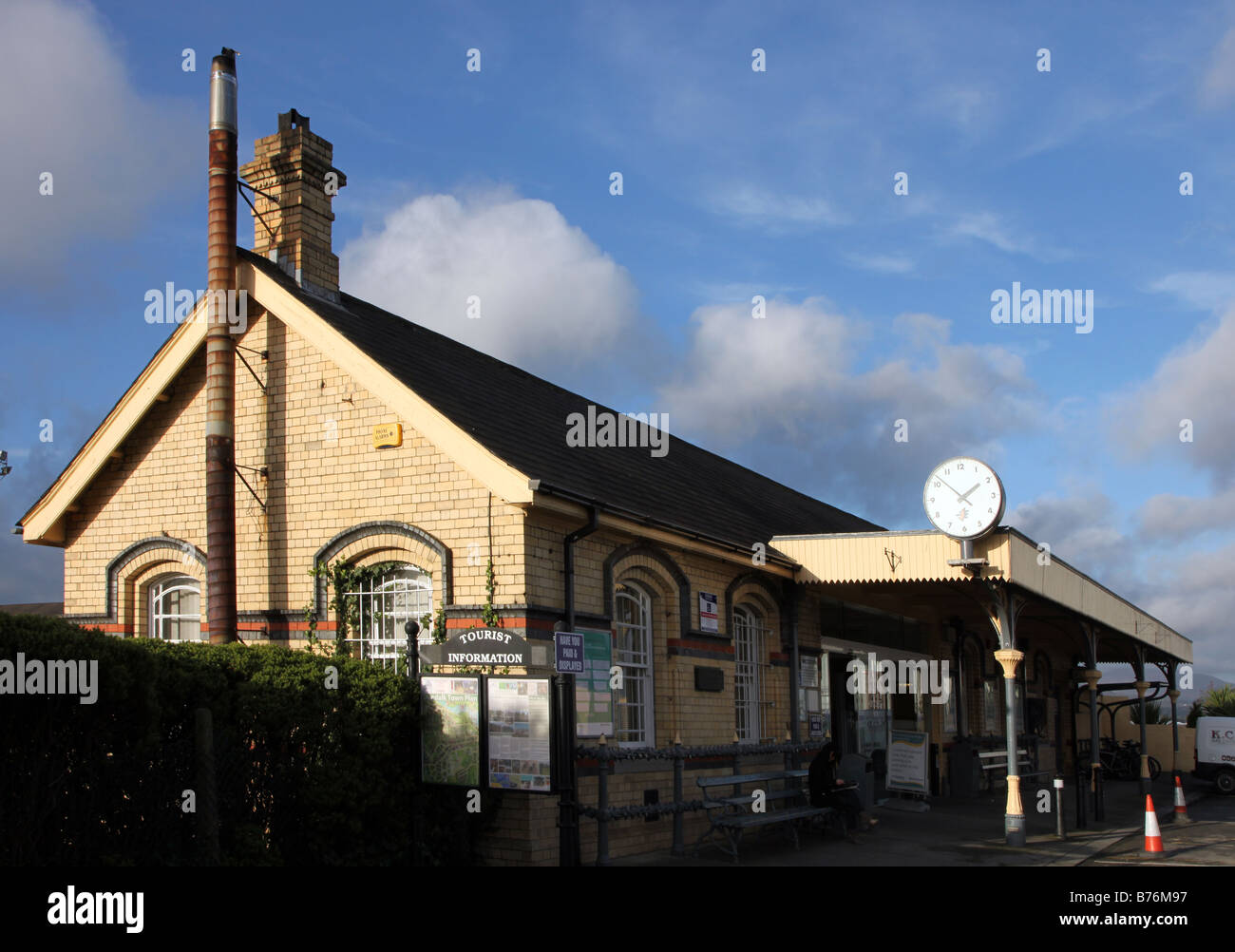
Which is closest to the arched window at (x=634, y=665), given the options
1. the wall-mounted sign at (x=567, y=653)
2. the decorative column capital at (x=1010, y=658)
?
the wall-mounted sign at (x=567, y=653)

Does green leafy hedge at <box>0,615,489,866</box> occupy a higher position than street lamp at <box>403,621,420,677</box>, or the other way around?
street lamp at <box>403,621,420,677</box>

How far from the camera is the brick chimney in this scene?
1595 cm

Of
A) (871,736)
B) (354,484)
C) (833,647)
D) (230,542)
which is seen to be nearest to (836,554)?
(833,647)

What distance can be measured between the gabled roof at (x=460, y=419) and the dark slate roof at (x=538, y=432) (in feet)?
0.12

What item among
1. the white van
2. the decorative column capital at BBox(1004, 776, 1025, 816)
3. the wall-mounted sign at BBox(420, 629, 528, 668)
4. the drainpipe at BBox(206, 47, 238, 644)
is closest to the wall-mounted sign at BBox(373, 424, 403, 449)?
the drainpipe at BBox(206, 47, 238, 644)

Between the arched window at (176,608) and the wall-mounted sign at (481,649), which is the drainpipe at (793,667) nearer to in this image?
the wall-mounted sign at (481,649)

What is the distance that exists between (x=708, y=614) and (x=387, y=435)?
193 inches

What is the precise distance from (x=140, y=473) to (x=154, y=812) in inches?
302

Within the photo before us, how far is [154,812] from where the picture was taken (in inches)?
344

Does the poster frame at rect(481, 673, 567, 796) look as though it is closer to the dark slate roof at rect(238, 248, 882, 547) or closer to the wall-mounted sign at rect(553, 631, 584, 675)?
the wall-mounted sign at rect(553, 631, 584, 675)

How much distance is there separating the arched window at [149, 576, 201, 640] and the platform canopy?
314 inches

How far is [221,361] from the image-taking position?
46.7 ft
